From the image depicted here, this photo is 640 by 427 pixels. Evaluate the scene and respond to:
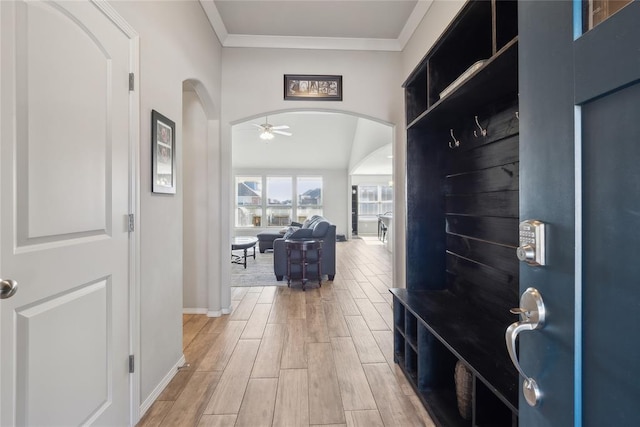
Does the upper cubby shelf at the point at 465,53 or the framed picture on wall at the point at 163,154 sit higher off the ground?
the upper cubby shelf at the point at 465,53

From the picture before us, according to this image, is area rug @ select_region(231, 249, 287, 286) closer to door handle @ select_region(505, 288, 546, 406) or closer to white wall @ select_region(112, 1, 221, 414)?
white wall @ select_region(112, 1, 221, 414)

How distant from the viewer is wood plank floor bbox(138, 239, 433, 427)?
1.72 m

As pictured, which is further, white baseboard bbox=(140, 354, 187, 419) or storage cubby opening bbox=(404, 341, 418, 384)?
storage cubby opening bbox=(404, 341, 418, 384)

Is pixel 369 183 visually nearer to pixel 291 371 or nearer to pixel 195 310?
pixel 195 310

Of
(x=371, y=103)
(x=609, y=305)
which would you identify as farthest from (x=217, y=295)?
(x=609, y=305)

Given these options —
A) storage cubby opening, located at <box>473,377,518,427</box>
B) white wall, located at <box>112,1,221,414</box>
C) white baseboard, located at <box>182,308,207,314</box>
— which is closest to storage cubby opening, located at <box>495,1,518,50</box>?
storage cubby opening, located at <box>473,377,518,427</box>

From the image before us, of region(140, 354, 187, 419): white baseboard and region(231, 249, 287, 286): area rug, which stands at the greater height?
region(231, 249, 287, 286): area rug

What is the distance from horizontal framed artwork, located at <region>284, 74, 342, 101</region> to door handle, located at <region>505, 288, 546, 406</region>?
3.10 metres

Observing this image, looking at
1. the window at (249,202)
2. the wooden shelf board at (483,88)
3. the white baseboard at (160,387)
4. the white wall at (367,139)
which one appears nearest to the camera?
the wooden shelf board at (483,88)

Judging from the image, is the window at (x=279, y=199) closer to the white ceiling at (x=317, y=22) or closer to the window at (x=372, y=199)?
the window at (x=372, y=199)

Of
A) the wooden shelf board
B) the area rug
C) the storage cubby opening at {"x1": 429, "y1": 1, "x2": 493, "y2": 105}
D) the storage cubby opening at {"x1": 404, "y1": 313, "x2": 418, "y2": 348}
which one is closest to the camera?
the wooden shelf board

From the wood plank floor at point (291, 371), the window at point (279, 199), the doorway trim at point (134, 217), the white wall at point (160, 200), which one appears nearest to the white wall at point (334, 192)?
the window at point (279, 199)

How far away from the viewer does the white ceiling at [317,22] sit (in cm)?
271

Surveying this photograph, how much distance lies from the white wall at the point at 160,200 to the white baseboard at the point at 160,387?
0.05 feet
